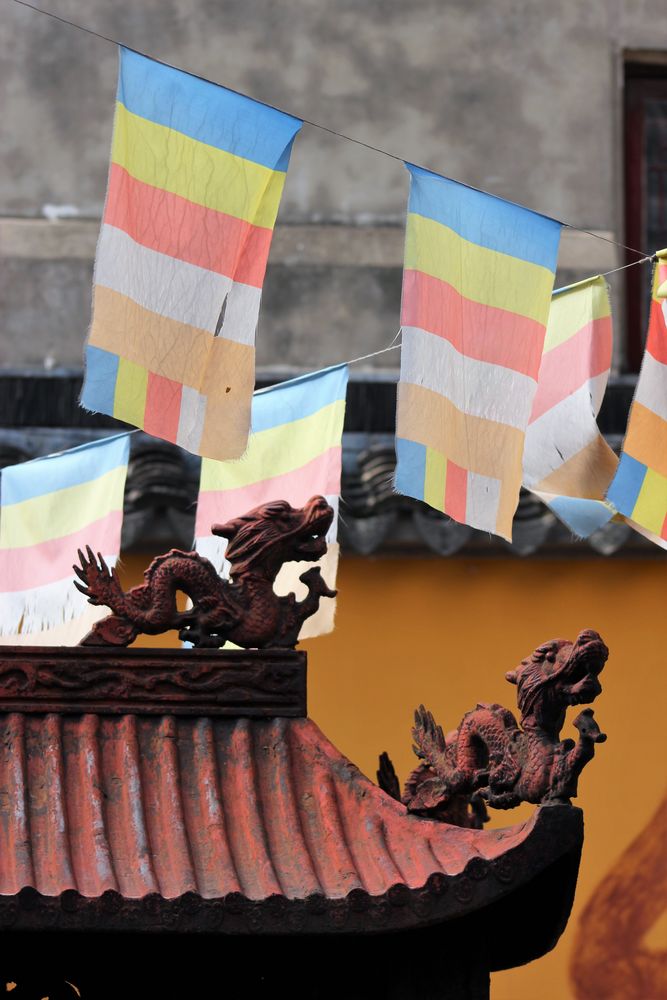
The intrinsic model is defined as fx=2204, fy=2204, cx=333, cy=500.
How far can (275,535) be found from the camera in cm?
586

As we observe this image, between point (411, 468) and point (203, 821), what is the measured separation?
1161mm

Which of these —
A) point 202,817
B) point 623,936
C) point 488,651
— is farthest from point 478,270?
point 623,936

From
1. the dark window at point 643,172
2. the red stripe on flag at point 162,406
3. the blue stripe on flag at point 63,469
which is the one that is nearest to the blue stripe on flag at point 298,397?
the blue stripe on flag at point 63,469

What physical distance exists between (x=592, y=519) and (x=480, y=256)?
1.12 m

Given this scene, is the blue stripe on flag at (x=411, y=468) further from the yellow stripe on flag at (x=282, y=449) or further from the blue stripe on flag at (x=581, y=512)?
the yellow stripe on flag at (x=282, y=449)

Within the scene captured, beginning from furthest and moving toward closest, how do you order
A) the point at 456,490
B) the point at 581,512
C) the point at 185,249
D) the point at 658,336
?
the point at 581,512, the point at 658,336, the point at 456,490, the point at 185,249

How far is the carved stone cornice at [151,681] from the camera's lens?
573 cm

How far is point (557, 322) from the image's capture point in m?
7.11

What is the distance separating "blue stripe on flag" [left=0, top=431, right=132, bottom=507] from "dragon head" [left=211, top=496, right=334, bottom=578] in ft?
6.72

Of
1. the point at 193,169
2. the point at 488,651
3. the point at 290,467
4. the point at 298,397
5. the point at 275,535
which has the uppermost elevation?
the point at 193,169

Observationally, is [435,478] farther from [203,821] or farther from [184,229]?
[203,821]

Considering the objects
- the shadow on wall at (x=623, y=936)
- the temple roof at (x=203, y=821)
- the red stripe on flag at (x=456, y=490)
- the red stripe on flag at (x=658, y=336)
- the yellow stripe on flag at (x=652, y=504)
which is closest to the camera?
the temple roof at (x=203, y=821)

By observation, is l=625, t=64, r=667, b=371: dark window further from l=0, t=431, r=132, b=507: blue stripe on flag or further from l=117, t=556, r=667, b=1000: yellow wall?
l=0, t=431, r=132, b=507: blue stripe on flag

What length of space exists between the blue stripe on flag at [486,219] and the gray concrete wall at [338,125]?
14.8 ft
